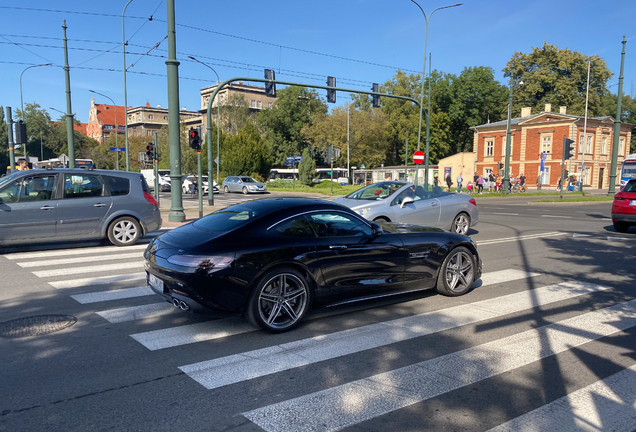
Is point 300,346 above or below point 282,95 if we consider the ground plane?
below

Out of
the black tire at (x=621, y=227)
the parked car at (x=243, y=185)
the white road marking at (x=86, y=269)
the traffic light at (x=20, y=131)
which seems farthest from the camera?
the parked car at (x=243, y=185)

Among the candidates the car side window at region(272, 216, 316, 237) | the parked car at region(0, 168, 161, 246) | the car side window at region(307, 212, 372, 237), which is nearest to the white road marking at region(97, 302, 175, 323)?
the car side window at region(272, 216, 316, 237)

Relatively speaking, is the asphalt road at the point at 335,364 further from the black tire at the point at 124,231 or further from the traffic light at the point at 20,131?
the traffic light at the point at 20,131

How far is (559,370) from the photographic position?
13.2ft

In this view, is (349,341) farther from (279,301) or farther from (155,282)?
(155,282)

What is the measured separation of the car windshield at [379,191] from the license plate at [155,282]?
23.1ft

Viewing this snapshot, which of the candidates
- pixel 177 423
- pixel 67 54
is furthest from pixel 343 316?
pixel 67 54

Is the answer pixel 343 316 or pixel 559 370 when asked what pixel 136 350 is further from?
pixel 559 370

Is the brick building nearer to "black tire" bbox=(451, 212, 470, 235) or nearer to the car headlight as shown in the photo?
"black tire" bbox=(451, 212, 470, 235)

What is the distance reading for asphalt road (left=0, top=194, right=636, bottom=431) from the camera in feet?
10.5

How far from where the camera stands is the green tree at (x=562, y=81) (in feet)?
204

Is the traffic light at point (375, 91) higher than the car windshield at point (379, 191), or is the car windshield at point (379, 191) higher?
the traffic light at point (375, 91)

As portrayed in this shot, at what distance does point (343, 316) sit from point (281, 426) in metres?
2.50

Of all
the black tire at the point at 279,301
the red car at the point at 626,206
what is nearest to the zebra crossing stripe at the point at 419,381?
the black tire at the point at 279,301
